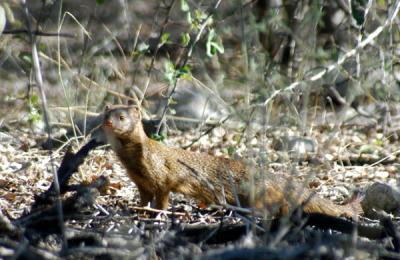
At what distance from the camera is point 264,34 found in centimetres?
968

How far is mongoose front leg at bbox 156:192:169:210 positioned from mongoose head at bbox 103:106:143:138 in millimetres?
497

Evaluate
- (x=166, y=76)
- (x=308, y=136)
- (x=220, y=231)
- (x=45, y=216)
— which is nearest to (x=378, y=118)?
(x=308, y=136)

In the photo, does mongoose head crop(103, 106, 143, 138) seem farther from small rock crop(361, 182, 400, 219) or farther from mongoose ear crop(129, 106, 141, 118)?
small rock crop(361, 182, 400, 219)

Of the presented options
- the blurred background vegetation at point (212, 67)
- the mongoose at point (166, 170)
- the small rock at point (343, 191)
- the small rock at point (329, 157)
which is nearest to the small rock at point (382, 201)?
the mongoose at point (166, 170)

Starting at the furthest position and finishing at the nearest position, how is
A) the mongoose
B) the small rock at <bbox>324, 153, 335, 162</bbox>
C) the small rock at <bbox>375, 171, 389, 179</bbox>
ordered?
the small rock at <bbox>324, 153, 335, 162</bbox> < the small rock at <bbox>375, 171, 389, 179</bbox> < the mongoose

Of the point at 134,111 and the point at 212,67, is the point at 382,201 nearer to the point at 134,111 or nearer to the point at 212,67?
the point at 134,111

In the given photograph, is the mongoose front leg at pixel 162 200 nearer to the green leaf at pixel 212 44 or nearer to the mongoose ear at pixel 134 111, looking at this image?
the mongoose ear at pixel 134 111

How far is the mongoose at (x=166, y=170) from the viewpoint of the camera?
18.4ft

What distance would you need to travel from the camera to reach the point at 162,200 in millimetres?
5547

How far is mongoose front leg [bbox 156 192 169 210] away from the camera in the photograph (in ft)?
18.0

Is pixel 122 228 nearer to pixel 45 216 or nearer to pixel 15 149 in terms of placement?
pixel 45 216

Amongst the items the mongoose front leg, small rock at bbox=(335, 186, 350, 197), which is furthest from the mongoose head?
small rock at bbox=(335, 186, 350, 197)

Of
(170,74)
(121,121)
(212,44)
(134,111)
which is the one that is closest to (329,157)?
(212,44)

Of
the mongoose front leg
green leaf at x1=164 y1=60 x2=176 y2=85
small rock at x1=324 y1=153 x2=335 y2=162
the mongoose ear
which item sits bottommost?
the mongoose front leg
